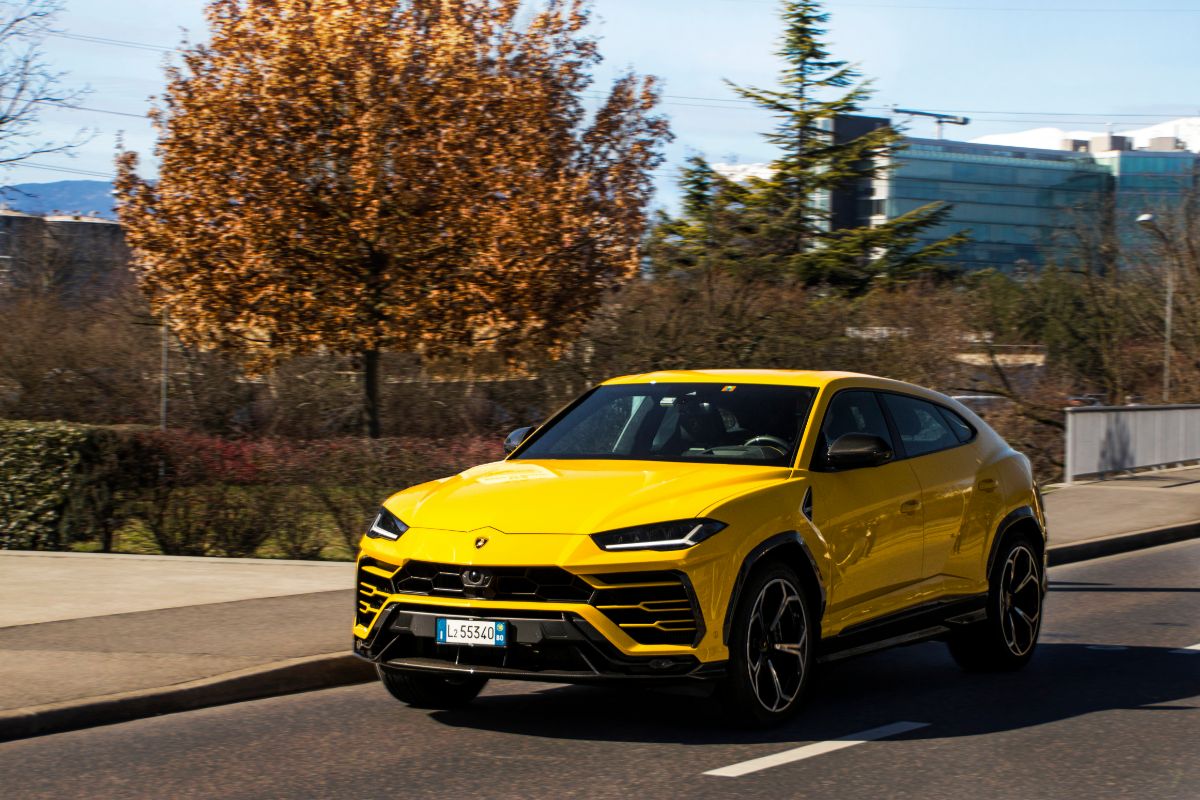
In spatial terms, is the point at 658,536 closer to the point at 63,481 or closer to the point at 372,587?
the point at 372,587

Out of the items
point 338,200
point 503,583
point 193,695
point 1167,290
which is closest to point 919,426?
point 503,583

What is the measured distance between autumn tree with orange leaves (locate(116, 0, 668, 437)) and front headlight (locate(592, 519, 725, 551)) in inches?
658

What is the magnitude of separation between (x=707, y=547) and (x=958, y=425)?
9.53ft

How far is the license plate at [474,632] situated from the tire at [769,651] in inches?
38.6

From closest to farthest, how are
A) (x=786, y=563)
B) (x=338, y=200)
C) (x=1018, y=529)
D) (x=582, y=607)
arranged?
(x=582, y=607) → (x=786, y=563) → (x=1018, y=529) → (x=338, y=200)

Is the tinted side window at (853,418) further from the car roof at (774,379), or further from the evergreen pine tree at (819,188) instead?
the evergreen pine tree at (819,188)

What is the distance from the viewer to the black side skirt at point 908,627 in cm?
759

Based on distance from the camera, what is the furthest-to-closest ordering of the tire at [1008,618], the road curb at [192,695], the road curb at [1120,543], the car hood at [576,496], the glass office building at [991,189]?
the glass office building at [991,189], the road curb at [1120,543], the tire at [1008,618], the road curb at [192,695], the car hood at [576,496]

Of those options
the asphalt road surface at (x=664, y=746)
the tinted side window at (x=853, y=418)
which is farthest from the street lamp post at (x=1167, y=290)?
the tinted side window at (x=853, y=418)

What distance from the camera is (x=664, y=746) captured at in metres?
6.91

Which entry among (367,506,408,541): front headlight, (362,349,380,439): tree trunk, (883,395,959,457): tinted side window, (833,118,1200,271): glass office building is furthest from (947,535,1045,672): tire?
(833,118,1200,271): glass office building

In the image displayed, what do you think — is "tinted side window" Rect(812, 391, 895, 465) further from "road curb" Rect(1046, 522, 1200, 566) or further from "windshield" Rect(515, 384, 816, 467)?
"road curb" Rect(1046, 522, 1200, 566)

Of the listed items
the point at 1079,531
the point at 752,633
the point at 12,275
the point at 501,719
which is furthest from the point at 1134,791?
the point at 12,275

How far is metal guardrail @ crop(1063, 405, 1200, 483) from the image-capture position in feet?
75.2
